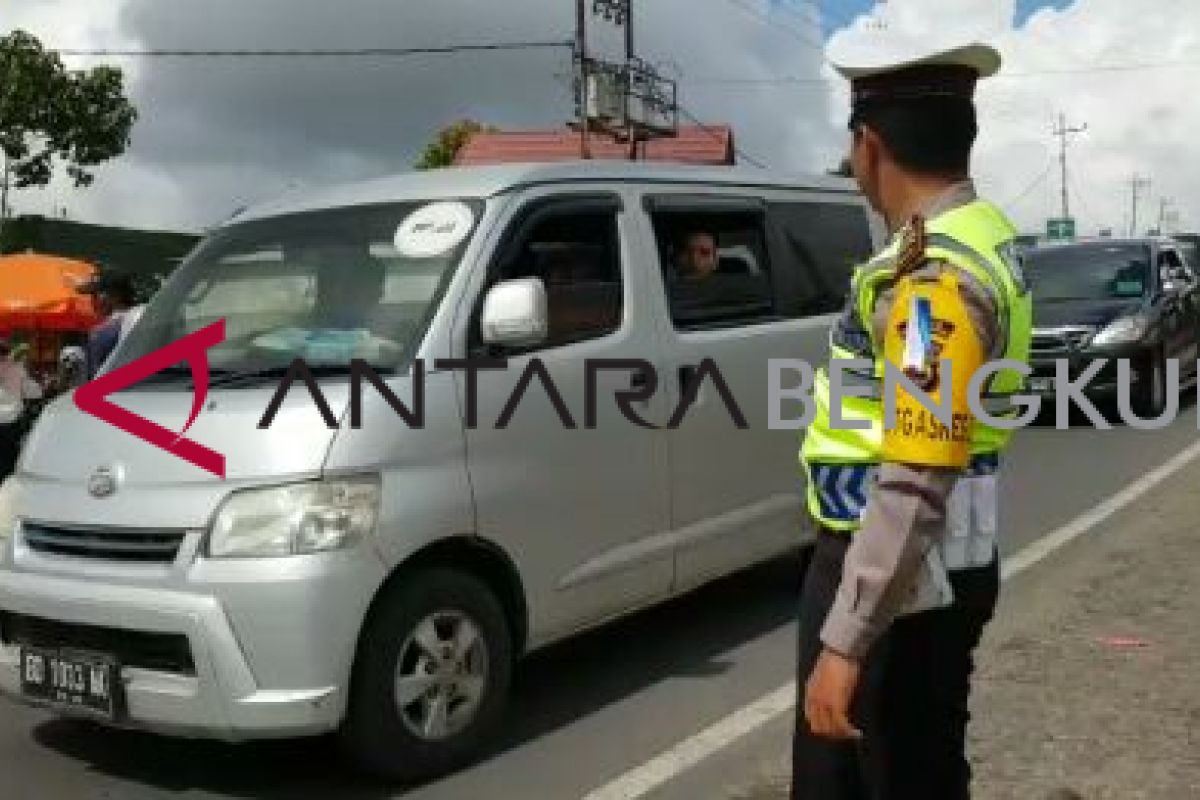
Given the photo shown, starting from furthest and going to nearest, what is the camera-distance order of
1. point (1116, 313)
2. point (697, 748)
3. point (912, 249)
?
point (1116, 313) < point (697, 748) < point (912, 249)

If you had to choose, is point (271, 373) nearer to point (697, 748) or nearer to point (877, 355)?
point (697, 748)

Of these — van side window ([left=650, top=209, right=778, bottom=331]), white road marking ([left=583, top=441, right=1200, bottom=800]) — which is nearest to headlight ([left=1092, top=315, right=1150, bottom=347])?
white road marking ([left=583, top=441, right=1200, bottom=800])

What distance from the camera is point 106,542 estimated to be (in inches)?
172

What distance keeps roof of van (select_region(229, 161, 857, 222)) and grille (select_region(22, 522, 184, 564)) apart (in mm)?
1502

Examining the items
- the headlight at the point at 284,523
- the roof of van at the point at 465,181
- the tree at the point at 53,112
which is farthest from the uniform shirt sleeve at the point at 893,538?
the tree at the point at 53,112

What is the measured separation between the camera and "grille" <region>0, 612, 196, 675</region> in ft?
13.8

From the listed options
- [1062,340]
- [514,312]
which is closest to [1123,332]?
[1062,340]

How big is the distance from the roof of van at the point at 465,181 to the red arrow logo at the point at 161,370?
2.27 ft

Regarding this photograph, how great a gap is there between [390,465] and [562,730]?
129 cm

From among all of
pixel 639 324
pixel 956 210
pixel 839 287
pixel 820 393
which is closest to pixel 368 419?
pixel 639 324

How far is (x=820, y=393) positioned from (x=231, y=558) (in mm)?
2125

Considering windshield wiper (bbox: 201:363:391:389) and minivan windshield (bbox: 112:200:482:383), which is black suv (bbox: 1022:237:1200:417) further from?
windshield wiper (bbox: 201:363:391:389)

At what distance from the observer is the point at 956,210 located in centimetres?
241

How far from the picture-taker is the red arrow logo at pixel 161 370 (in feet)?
14.3
